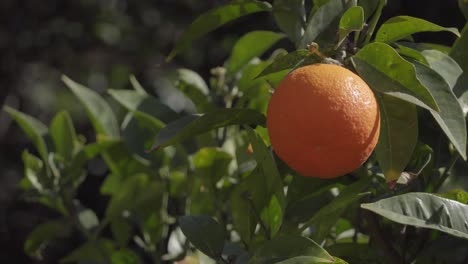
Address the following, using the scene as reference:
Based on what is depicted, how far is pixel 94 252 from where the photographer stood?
1530 mm

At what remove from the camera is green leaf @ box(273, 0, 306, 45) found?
41.3 inches

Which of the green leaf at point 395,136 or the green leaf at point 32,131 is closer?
the green leaf at point 395,136

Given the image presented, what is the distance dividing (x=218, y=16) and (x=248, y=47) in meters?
0.33

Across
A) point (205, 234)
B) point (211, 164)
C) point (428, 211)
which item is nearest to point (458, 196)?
point (428, 211)

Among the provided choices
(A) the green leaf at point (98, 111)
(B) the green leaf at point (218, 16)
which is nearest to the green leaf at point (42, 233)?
(A) the green leaf at point (98, 111)

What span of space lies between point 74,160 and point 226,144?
26 cm

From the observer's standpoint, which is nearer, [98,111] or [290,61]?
[290,61]

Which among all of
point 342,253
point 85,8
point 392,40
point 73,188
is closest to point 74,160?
point 73,188

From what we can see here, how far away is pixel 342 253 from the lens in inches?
43.2

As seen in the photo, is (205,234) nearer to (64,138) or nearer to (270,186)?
(270,186)

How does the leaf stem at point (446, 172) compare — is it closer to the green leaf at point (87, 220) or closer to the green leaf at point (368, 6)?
the green leaf at point (368, 6)

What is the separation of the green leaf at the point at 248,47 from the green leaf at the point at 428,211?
1.61 feet

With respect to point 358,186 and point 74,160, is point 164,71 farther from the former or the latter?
point 358,186

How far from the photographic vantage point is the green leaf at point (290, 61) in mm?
931
